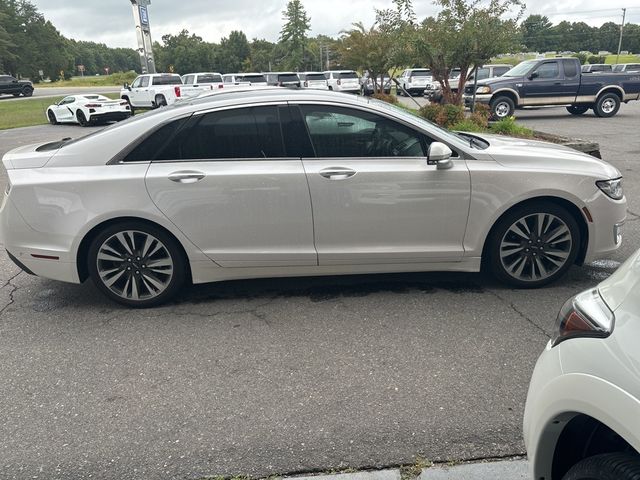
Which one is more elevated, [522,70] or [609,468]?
[522,70]

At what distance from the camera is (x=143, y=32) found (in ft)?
101

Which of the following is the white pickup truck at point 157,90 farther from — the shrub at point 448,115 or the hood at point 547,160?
the hood at point 547,160

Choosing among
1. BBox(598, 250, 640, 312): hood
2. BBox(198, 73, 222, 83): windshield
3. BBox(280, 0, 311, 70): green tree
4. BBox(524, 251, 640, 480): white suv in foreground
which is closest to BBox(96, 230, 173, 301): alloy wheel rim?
BBox(524, 251, 640, 480): white suv in foreground

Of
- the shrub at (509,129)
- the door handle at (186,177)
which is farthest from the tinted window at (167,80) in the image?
the door handle at (186,177)

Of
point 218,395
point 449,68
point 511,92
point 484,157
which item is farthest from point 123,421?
point 511,92

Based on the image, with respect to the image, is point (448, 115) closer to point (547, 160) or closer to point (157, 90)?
point (547, 160)

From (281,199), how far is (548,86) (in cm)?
1606

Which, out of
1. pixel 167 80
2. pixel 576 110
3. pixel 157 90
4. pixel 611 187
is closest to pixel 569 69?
pixel 576 110

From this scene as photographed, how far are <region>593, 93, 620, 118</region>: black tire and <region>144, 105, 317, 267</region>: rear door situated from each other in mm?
17375

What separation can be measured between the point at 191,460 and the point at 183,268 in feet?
6.08

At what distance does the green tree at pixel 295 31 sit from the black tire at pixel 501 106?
189 feet

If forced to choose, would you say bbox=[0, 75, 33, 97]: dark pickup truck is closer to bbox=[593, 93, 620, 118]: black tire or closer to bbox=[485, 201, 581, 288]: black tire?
bbox=[593, 93, 620, 118]: black tire

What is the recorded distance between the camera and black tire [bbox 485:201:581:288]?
414 centimetres

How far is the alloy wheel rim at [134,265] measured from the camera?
4039 millimetres
